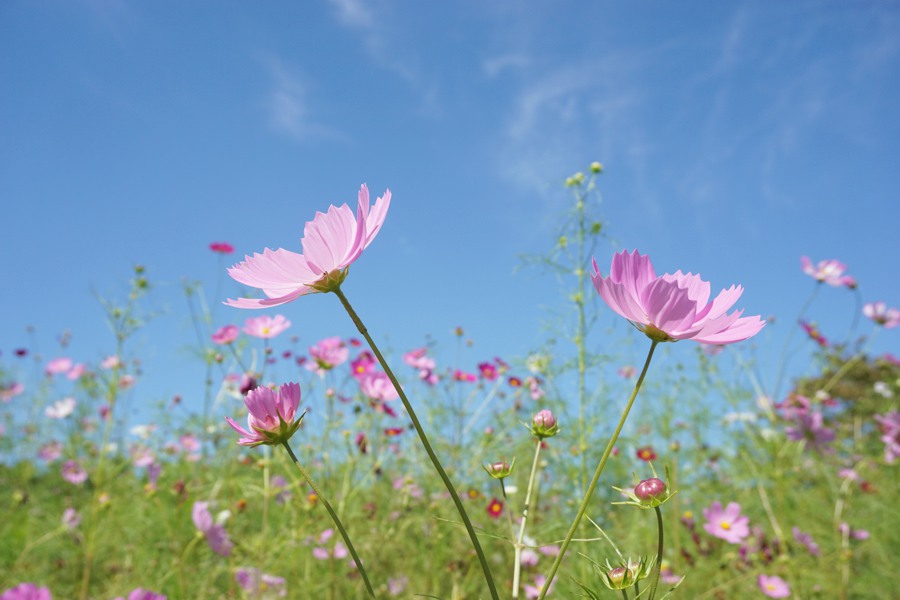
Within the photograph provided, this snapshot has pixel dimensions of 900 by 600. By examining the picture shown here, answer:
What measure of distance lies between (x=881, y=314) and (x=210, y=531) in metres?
2.79

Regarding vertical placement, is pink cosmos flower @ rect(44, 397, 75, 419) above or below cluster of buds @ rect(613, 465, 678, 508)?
above

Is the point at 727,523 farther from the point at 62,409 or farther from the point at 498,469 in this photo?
the point at 62,409

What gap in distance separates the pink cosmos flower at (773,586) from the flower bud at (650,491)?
5.90 ft

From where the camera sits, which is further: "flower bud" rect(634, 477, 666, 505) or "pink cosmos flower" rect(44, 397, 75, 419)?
"pink cosmos flower" rect(44, 397, 75, 419)

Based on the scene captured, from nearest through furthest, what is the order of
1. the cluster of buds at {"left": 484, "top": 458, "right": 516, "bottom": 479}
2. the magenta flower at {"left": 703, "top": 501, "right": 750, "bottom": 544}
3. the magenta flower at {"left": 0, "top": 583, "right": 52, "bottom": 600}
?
the cluster of buds at {"left": 484, "top": 458, "right": 516, "bottom": 479} → the magenta flower at {"left": 0, "top": 583, "right": 52, "bottom": 600} → the magenta flower at {"left": 703, "top": 501, "right": 750, "bottom": 544}

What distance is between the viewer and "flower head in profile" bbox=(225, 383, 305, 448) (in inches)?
20.3

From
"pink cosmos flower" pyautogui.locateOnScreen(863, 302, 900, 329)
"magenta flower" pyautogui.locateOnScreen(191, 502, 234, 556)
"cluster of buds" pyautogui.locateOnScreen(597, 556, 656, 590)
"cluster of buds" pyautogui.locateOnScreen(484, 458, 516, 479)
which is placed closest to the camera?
"cluster of buds" pyautogui.locateOnScreen(597, 556, 656, 590)

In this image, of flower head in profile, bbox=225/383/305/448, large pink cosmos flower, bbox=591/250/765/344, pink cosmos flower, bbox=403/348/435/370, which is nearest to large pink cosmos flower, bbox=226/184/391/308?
flower head in profile, bbox=225/383/305/448

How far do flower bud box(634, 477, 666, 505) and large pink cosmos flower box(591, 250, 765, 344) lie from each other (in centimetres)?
12

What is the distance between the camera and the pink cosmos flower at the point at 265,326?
187 cm

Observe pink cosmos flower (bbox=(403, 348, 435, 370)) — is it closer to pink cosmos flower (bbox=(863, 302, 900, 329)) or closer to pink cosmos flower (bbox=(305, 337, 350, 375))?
pink cosmos flower (bbox=(305, 337, 350, 375))

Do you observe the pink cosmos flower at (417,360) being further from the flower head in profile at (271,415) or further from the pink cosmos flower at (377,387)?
the flower head in profile at (271,415)

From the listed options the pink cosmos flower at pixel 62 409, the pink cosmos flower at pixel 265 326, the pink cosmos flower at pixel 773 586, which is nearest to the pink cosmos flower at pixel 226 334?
the pink cosmos flower at pixel 265 326

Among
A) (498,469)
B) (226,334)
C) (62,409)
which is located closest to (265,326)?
(226,334)
